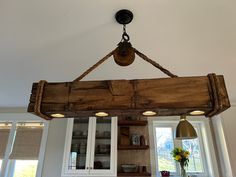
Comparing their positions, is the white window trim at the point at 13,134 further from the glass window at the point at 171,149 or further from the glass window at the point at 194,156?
the glass window at the point at 194,156

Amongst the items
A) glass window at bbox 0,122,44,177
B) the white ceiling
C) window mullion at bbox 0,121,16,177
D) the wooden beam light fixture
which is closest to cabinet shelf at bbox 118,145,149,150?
the white ceiling

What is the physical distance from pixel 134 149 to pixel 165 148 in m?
0.58

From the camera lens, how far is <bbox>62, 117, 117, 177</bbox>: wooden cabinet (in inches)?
109

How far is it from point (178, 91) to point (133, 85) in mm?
170

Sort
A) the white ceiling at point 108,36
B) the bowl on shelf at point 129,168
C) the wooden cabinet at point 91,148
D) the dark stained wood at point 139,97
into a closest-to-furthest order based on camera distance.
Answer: the dark stained wood at point 139,97
the white ceiling at point 108,36
the wooden cabinet at point 91,148
the bowl on shelf at point 129,168

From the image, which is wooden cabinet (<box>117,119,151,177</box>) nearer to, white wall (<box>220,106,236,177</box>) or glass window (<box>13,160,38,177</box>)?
white wall (<box>220,106,236,177</box>)

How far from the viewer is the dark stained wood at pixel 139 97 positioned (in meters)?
0.72

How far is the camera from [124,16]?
1.47m

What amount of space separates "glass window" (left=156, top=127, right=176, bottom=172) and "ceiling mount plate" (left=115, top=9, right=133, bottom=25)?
2406 millimetres

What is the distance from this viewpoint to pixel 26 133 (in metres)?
3.49

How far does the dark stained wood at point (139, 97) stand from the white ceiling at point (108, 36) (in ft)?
2.77

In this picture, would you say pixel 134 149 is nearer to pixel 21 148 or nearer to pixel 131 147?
pixel 131 147

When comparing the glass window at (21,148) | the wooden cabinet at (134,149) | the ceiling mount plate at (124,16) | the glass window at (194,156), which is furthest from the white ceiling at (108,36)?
the glass window at (194,156)

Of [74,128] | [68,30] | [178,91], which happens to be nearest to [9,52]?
[68,30]
